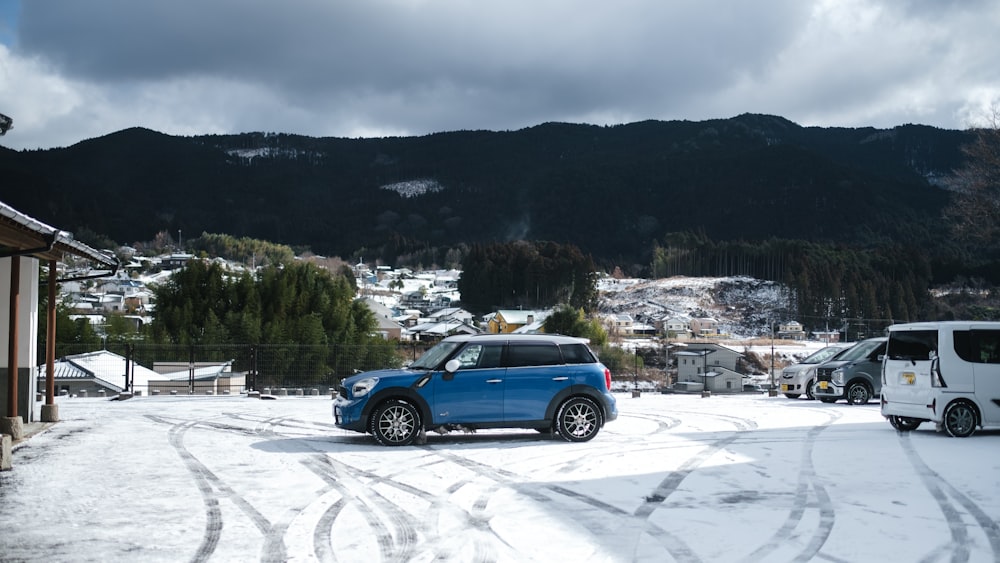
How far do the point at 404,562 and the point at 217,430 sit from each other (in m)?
9.64

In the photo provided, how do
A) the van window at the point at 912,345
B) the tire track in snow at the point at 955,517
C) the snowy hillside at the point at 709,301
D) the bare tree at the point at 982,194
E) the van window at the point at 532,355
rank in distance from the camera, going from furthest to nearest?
the snowy hillside at the point at 709,301
the bare tree at the point at 982,194
the van window at the point at 912,345
the van window at the point at 532,355
the tire track in snow at the point at 955,517

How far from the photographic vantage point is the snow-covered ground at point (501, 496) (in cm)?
694

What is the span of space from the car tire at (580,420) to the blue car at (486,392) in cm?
2

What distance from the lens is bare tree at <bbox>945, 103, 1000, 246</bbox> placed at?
99.2 feet

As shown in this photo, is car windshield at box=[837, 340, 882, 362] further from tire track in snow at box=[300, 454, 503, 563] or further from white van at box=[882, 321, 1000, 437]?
tire track in snow at box=[300, 454, 503, 563]

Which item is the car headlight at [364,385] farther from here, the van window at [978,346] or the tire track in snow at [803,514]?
the van window at [978,346]

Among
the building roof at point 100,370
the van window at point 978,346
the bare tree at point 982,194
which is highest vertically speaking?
the bare tree at point 982,194

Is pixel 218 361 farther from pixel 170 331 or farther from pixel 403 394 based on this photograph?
pixel 403 394

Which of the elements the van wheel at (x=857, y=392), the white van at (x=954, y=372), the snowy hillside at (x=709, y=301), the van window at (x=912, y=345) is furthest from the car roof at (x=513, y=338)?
the snowy hillside at (x=709, y=301)

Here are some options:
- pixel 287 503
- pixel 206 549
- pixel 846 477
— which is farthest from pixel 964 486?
pixel 206 549

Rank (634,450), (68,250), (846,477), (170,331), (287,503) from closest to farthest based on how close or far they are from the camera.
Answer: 1. (287,503)
2. (846,477)
3. (634,450)
4. (68,250)
5. (170,331)

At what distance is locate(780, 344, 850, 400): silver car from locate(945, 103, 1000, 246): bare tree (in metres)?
8.81

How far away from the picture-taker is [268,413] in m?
18.9

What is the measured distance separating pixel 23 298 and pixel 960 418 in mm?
15353
